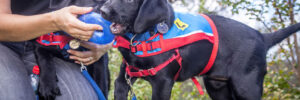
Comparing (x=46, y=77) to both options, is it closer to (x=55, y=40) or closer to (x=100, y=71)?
(x=55, y=40)

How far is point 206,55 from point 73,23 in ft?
3.53

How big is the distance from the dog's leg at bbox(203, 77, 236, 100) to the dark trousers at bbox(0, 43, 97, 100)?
1.04 metres

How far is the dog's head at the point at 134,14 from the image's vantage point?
1913 millimetres

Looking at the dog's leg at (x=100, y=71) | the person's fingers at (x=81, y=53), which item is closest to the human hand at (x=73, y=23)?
the person's fingers at (x=81, y=53)

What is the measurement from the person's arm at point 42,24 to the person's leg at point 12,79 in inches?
5.5

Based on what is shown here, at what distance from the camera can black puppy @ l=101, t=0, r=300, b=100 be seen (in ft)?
6.40

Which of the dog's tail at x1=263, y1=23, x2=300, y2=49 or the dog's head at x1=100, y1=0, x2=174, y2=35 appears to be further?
the dog's tail at x1=263, y1=23, x2=300, y2=49

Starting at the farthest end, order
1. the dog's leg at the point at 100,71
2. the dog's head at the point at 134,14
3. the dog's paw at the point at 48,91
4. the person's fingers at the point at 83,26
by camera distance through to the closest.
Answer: the dog's leg at the point at 100,71, the dog's paw at the point at 48,91, the dog's head at the point at 134,14, the person's fingers at the point at 83,26

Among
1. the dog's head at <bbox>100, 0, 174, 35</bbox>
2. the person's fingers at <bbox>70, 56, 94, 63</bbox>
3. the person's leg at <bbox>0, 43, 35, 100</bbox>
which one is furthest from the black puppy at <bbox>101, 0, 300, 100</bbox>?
the person's leg at <bbox>0, 43, 35, 100</bbox>

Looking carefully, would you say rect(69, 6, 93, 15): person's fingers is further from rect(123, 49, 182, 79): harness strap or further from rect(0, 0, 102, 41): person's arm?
rect(123, 49, 182, 79): harness strap

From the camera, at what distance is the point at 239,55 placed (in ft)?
7.39

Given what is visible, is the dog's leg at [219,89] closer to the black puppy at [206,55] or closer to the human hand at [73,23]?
the black puppy at [206,55]

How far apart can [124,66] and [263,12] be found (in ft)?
6.17

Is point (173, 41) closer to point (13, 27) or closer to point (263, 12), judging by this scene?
point (13, 27)
